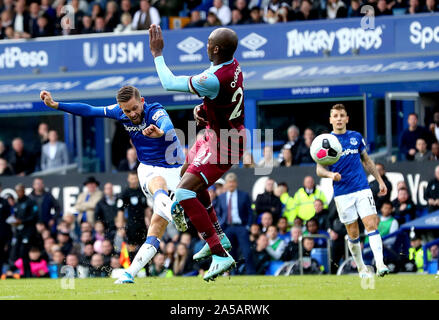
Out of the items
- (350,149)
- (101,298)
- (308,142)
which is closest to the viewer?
(101,298)

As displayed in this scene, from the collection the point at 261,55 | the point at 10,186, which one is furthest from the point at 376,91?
the point at 10,186

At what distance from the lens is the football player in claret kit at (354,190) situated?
1375cm

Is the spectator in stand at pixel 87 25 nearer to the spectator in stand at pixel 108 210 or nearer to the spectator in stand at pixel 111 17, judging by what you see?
the spectator in stand at pixel 111 17

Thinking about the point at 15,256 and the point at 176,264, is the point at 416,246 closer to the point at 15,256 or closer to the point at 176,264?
the point at 176,264

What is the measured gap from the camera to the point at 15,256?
70.2 ft

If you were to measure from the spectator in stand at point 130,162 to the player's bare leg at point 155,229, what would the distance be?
9.89 meters

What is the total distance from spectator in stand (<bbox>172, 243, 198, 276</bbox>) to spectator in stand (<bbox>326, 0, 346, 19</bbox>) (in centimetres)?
618

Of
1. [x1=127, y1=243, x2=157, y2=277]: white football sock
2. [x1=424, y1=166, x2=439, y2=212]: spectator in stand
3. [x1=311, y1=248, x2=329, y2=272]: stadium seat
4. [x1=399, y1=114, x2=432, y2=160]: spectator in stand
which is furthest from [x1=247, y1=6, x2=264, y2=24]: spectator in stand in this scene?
[x1=127, y1=243, x2=157, y2=277]: white football sock

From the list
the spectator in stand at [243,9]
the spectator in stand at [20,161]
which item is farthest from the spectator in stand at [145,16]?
the spectator in stand at [20,161]

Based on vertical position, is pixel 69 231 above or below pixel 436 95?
below

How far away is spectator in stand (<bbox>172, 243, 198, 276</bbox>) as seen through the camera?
19422mm

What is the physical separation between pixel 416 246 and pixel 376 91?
4648 millimetres

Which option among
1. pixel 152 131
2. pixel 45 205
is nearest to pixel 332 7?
pixel 45 205

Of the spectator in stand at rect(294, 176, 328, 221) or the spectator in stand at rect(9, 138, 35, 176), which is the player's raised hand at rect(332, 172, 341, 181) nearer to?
the spectator in stand at rect(294, 176, 328, 221)
